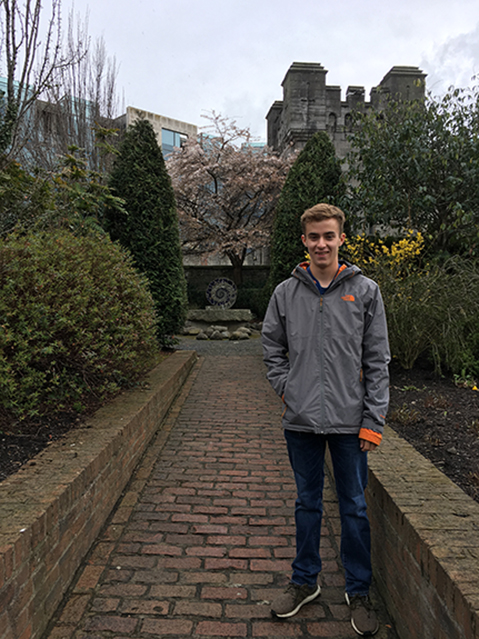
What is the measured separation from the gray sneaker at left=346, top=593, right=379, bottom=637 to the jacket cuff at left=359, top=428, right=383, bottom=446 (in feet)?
2.70

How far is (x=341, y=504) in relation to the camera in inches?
93.0

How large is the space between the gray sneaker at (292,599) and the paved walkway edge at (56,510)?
114 centimetres

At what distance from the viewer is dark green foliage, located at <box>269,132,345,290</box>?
32.2 ft

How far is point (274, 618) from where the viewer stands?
233cm

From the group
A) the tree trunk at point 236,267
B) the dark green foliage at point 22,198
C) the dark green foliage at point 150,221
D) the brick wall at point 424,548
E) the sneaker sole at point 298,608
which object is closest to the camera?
the brick wall at point 424,548

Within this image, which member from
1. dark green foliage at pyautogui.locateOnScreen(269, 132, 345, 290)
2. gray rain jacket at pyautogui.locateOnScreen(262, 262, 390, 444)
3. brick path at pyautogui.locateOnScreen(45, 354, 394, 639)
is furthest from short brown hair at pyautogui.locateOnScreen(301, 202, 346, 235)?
dark green foliage at pyautogui.locateOnScreen(269, 132, 345, 290)

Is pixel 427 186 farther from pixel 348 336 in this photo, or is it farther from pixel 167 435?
pixel 348 336

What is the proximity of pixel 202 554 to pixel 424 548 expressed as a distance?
1.45 metres

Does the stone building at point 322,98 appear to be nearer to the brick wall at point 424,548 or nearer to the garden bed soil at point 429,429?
the garden bed soil at point 429,429

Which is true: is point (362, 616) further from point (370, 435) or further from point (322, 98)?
point (322, 98)

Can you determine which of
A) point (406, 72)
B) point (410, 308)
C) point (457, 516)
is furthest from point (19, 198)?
point (406, 72)

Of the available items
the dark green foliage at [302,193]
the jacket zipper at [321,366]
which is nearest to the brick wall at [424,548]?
the jacket zipper at [321,366]

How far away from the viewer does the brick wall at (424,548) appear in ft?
5.62

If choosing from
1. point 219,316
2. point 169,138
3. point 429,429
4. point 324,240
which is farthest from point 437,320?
point 169,138
